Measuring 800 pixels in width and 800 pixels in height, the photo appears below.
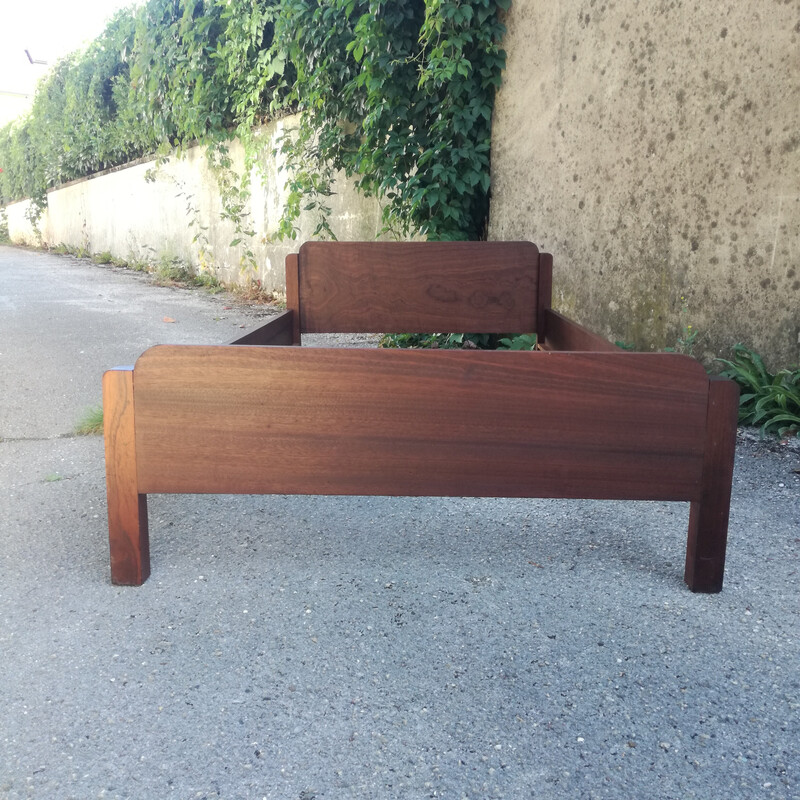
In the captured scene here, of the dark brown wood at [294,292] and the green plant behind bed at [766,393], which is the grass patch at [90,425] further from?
the green plant behind bed at [766,393]

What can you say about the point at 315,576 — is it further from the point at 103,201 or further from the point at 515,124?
the point at 103,201

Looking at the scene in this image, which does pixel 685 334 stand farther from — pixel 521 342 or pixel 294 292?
pixel 294 292

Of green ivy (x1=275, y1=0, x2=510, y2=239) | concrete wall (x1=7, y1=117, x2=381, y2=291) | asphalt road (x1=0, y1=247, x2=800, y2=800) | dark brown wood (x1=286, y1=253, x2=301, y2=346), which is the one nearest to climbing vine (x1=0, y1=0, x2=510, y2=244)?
green ivy (x1=275, y1=0, x2=510, y2=239)

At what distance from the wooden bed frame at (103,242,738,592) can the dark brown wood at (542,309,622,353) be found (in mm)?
364

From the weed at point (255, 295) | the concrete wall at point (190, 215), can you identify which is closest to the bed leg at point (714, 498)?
the concrete wall at point (190, 215)

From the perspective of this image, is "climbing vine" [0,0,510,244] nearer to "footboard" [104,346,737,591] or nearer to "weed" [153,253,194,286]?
"weed" [153,253,194,286]

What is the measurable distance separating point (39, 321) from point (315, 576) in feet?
15.8

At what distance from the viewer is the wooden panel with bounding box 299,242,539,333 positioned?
3.33m

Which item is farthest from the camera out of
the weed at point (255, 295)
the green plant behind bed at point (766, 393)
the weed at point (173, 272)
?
the weed at point (173, 272)

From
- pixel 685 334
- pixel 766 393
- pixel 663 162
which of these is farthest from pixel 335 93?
pixel 766 393

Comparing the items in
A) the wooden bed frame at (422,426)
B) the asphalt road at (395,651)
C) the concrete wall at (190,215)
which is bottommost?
the asphalt road at (395,651)

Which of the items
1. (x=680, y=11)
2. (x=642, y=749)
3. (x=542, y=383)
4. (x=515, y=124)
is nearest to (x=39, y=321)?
(x=515, y=124)

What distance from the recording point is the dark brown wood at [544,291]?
332 centimetres

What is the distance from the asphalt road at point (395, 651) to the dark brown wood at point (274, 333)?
52cm
